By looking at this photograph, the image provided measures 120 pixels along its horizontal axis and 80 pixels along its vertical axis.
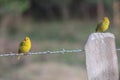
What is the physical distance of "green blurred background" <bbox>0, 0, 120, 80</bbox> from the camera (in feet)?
65.6

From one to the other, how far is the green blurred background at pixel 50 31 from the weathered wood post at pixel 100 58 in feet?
40.8

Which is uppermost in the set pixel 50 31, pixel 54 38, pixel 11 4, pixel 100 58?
pixel 11 4

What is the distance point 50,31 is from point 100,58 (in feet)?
86.9

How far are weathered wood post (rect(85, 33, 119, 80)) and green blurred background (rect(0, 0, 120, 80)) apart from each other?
12.4m

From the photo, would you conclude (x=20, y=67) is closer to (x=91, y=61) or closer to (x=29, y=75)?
(x=29, y=75)

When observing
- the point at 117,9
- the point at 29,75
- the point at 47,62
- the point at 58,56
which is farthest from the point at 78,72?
the point at 117,9

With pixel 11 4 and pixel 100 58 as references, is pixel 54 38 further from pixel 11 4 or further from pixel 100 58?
pixel 100 58

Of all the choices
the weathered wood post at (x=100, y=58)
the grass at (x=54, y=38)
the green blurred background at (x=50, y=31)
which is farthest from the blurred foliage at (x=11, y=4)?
the weathered wood post at (x=100, y=58)

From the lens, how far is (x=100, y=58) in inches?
194

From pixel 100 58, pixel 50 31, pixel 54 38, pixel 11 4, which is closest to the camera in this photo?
pixel 100 58

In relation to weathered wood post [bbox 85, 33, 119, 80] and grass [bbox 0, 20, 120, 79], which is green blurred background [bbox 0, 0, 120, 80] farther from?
weathered wood post [bbox 85, 33, 119, 80]

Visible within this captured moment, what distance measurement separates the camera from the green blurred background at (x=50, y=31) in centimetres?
2000

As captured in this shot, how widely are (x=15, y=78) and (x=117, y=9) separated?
14.2 meters

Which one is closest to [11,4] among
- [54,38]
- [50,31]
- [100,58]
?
[54,38]
